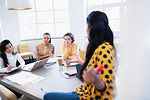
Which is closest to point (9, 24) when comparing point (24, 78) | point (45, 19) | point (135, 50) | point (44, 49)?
point (45, 19)

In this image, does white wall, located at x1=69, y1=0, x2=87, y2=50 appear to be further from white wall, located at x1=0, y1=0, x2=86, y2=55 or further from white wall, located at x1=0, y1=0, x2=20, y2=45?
white wall, located at x1=0, y1=0, x2=20, y2=45

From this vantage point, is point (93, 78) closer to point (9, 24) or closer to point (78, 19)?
point (78, 19)

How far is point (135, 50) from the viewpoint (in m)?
0.47

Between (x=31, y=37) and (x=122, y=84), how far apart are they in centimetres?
579

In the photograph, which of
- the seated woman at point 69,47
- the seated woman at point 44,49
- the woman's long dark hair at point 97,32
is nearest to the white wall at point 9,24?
the seated woman at point 44,49

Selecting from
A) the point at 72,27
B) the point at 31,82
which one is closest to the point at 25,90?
the point at 31,82

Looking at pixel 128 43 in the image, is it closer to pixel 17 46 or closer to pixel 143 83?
pixel 143 83

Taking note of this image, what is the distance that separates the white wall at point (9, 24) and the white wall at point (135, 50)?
5.74 meters

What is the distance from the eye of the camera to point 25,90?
141 cm

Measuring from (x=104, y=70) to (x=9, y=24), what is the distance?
5.47 metres

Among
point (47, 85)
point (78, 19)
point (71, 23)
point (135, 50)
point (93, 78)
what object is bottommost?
point (47, 85)

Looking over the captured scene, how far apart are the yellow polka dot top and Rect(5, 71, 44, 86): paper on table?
2.68ft

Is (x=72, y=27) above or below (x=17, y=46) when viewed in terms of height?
above

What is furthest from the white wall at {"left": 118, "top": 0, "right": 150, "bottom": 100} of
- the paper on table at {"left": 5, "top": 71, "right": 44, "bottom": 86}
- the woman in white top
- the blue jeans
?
the woman in white top
